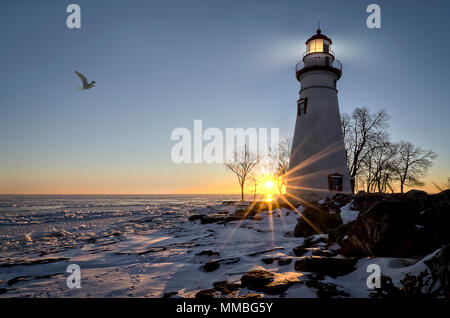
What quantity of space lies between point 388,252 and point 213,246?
5.67m

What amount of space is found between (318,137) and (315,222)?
37.8 ft

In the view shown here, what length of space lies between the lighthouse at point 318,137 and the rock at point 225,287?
15.5 metres

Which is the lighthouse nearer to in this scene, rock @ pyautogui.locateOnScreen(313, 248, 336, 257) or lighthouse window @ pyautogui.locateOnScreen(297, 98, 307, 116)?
lighthouse window @ pyautogui.locateOnScreen(297, 98, 307, 116)

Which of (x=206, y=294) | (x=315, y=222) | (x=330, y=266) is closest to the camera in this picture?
(x=206, y=294)

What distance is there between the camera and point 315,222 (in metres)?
8.80

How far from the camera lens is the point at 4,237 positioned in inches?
461

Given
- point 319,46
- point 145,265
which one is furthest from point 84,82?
point 319,46

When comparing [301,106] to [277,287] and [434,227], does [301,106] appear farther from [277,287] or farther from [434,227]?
[277,287]

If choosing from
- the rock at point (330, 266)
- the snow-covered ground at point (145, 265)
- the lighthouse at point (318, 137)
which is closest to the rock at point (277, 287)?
the snow-covered ground at point (145, 265)

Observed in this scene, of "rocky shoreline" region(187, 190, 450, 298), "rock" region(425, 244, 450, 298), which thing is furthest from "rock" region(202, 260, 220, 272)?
"rock" region(425, 244, 450, 298)

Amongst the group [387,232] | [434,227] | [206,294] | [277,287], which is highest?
[434,227]

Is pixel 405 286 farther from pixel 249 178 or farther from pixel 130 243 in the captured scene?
pixel 249 178

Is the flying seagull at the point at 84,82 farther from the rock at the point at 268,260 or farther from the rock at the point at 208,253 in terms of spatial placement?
the rock at the point at 268,260
